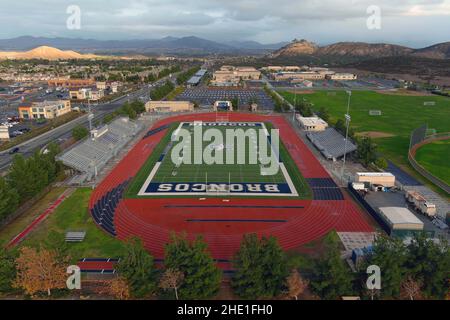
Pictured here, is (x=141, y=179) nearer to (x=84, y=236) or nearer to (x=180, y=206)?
(x=180, y=206)

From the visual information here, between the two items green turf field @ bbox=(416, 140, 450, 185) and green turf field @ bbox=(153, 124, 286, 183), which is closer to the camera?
green turf field @ bbox=(153, 124, 286, 183)

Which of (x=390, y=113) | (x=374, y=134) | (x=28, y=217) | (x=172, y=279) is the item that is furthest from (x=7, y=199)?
(x=390, y=113)

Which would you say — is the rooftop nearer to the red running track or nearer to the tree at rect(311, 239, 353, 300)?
the red running track

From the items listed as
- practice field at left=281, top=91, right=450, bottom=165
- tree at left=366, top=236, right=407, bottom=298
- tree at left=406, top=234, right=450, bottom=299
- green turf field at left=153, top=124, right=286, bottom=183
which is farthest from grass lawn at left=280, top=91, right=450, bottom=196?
tree at left=366, top=236, right=407, bottom=298

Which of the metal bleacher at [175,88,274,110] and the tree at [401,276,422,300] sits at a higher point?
the metal bleacher at [175,88,274,110]

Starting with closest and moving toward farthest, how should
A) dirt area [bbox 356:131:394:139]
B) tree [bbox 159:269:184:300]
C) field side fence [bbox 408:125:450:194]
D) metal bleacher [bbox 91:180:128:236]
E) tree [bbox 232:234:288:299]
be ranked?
tree [bbox 159:269:184:300] → tree [bbox 232:234:288:299] → metal bleacher [bbox 91:180:128:236] → field side fence [bbox 408:125:450:194] → dirt area [bbox 356:131:394:139]
